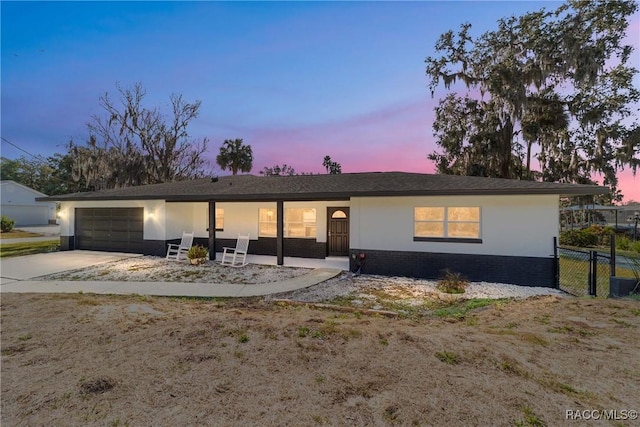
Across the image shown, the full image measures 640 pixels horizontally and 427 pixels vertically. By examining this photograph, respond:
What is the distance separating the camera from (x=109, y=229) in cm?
1402

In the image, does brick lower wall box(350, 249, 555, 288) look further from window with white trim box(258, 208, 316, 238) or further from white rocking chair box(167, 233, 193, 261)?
white rocking chair box(167, 233, 193, 261)

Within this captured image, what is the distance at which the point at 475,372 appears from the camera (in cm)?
297

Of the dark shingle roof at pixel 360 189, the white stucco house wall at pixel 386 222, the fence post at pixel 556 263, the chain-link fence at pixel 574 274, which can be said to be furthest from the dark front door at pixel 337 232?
the chain-link fence at pixel 574 274

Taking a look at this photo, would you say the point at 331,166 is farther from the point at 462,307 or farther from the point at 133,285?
the point at 462,307

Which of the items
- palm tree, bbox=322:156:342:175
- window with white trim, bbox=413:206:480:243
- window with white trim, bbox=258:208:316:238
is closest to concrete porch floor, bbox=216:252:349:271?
window with white trim, bbox=258:208:316:238

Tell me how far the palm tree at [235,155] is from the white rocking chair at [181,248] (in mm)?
19058

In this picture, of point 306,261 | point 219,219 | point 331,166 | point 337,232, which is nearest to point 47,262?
point 219,219

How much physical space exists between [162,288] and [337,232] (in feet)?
22.1

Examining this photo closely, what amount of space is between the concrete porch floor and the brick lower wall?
1163 millimetres

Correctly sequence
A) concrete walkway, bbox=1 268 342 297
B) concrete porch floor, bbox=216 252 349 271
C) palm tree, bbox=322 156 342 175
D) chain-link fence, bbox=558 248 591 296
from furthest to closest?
palm tree, bbox=322 156 342 175 < concrete porch floor, bbox=216 252 349 271 < chain-link fence, bbox=558 248 591 296 < concrete walkway, bbox=1 268 342 297

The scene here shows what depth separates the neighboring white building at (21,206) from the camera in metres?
32.5

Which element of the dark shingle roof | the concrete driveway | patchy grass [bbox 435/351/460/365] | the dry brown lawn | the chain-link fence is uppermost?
the dark shingle roof

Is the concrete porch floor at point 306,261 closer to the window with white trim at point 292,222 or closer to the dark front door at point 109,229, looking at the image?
the window with white trim at point 292,222

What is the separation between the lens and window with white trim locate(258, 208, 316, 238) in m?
12.6
